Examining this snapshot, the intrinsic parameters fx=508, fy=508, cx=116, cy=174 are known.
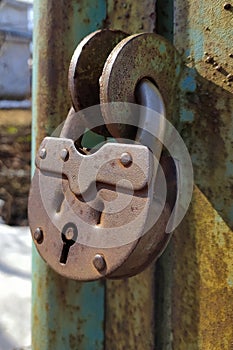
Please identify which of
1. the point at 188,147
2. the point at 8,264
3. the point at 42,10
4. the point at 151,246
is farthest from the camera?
the point at 8,264

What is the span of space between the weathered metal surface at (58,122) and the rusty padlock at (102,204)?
0.18 m

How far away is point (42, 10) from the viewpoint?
705mm

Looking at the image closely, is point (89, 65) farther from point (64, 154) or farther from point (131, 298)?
point (131, 298)

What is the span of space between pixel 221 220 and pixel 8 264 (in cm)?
140

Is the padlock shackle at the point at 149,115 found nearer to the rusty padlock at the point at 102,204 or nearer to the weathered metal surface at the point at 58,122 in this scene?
the rusty padlock at the point at 102,204

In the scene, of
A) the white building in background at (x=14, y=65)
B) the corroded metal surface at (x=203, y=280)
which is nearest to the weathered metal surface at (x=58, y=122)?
the corroded metal surface at (x=203, y=280)

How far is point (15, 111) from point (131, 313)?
306 inches

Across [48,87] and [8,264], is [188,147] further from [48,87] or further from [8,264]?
[8,264]

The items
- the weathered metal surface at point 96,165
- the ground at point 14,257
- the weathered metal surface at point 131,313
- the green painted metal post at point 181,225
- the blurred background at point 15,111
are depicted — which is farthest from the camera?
the blurred background at point 15,111

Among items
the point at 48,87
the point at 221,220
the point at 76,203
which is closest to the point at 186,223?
the point at 221,220

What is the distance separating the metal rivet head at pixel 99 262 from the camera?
0.48m

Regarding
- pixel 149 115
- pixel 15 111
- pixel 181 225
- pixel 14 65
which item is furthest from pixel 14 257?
pixel 14 65

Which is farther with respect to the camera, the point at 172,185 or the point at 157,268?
Answer: the point at 157,268

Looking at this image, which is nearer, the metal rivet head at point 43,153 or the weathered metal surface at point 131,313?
the metal rivet head at point 43,153
